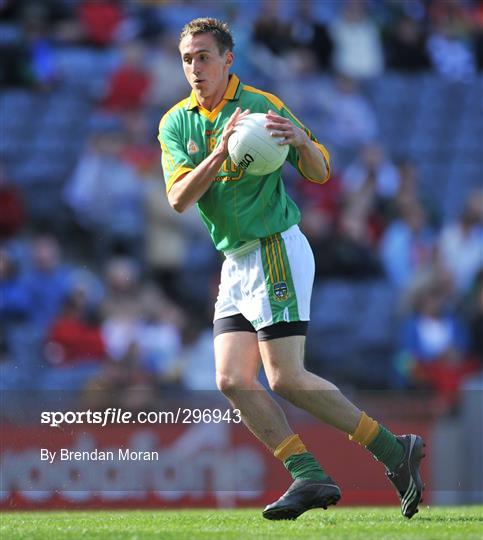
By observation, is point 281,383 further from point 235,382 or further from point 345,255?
point 345,255

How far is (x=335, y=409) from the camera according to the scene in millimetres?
6012

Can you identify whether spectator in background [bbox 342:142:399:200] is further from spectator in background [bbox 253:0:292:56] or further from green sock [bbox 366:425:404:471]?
green sock [bbox 366:425:404:471]

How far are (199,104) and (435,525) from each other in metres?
2.32

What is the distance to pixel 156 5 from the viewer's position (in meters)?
15.4

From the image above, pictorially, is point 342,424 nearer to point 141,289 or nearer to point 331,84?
point 141,289

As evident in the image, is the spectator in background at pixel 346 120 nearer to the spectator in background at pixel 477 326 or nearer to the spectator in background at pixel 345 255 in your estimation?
the spectator in background at pixel 345 255

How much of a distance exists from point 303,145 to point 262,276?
0.66 m

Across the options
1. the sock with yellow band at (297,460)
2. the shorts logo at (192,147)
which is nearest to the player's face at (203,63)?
the shorts logo at (192,147)

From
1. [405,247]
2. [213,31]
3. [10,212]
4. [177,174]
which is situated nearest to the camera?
[177,174]

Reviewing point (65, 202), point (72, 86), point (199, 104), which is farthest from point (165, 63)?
point (199, 104)

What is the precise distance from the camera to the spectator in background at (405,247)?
1379cm
